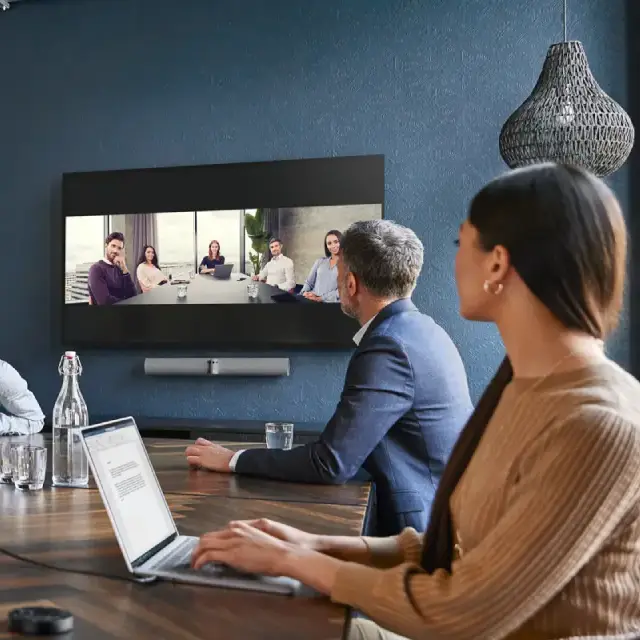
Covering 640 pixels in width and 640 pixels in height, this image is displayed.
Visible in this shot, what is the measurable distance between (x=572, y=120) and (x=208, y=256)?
6.35 ft

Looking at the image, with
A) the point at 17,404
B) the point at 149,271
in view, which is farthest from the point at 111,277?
the point at 17,404

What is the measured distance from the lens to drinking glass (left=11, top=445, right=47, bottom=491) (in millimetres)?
1641

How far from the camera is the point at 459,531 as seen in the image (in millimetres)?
1044

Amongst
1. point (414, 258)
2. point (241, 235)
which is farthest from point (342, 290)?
point (241, 235)

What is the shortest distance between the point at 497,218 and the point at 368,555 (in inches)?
22.5

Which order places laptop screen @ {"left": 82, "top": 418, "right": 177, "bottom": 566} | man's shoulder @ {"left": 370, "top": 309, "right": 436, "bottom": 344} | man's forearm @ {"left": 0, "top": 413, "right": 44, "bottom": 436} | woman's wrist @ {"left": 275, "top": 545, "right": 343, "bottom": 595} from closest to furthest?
woman's wrist @ {"left": 275, "top": 545, "right": 343, "bottom": 595} < laptop screen @ {"left": 82, "top": 418, "right": 177, "bottom": 566} < man's shoulder @ {"left": 370, "top": 309, "right": 436, "bottom": 344} < man's forearm @ {"left": 0, "top": 413, "right": 44, "bottom": 436}

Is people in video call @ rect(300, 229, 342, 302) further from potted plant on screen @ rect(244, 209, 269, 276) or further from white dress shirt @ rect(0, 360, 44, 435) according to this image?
white dress shirt @ rect(0, 360, 44, 435)

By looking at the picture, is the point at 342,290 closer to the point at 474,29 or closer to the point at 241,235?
the point at 241,235

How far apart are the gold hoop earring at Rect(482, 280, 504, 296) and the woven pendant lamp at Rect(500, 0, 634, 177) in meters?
2.00

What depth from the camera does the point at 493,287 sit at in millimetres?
1000

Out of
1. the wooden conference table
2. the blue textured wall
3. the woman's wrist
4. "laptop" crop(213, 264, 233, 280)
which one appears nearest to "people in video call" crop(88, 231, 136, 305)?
the blue textured wall

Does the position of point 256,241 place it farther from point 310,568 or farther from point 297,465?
point 310,568

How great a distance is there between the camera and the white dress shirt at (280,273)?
3.78m

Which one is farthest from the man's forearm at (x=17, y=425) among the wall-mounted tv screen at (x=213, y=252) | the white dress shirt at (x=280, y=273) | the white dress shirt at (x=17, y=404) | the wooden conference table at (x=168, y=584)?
the white dress shirt at (x=280, y=273)
